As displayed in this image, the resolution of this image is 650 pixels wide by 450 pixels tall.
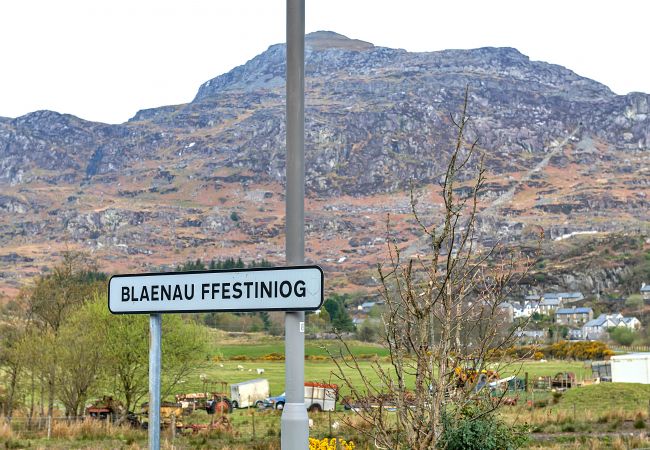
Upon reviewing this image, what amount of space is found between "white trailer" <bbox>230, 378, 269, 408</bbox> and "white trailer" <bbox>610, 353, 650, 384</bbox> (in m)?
22.4

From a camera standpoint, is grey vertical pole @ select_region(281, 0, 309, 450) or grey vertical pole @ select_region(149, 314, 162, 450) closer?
grey vertical pole @ select_region(281, 0, 309, 450)

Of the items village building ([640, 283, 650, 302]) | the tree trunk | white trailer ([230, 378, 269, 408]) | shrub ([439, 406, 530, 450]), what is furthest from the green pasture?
village building ([640, 283, 650, 302])

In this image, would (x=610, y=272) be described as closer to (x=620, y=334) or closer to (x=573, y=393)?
(x=620, y=334)

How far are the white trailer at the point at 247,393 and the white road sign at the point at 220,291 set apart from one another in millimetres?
49933

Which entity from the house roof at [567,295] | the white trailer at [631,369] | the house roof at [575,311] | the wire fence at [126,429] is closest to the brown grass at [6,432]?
the wire fence at [126,429]

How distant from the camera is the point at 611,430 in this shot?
30.5 m

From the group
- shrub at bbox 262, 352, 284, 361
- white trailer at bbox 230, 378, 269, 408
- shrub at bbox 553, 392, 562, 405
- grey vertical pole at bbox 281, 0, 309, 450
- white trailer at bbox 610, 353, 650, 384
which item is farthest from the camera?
shrub at bbox 262, 352, 284, 361

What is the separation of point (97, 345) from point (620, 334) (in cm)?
9330

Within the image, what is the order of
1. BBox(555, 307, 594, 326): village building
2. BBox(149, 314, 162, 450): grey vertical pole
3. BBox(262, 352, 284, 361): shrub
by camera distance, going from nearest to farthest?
BBox(149, 314, 162, 450): grey vertical pole < BBox(262, 352, 284, 361): shrub < BBox(555, 307, 594, 326): village building

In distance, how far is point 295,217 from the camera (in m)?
5.93

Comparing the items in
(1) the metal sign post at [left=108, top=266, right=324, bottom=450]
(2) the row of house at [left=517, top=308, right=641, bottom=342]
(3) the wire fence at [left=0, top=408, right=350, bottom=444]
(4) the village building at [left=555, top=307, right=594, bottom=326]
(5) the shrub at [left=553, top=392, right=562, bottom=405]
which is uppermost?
(4) the village building at [left=555, top=307, right=594, bottom=326]

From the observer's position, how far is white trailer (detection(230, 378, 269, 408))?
185 ft

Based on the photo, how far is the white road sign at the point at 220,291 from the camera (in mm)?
5703

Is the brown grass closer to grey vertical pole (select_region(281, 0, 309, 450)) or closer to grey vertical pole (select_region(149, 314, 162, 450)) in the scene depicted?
grey vertical pole (select_region(149, 314, 162, 450))
